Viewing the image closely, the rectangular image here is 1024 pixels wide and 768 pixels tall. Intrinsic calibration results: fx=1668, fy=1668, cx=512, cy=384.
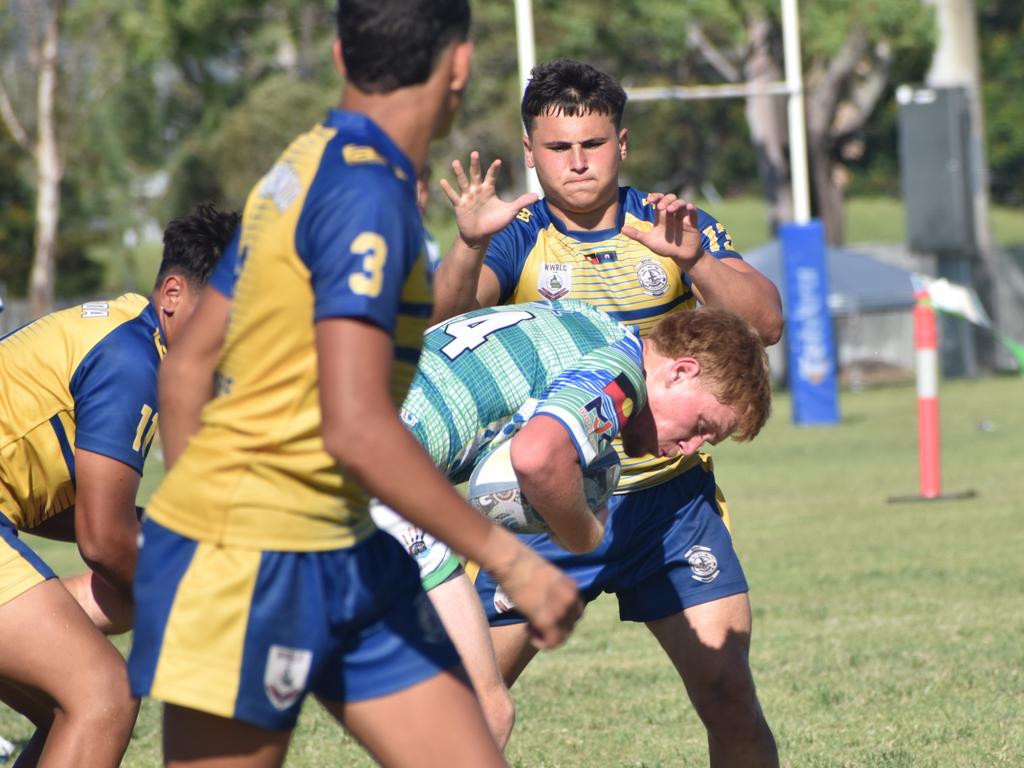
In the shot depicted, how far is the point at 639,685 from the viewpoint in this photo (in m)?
7.28

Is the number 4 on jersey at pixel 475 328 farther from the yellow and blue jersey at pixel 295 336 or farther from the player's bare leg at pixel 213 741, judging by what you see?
the player's bare leg at pixel 213 741

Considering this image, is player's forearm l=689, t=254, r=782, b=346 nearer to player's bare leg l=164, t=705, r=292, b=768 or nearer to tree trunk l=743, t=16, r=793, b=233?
player's bare leg l=164, t=705, r=292, b=768

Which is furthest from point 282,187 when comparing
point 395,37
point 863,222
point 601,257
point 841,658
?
point 863,222

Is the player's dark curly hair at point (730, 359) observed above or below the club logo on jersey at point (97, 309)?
below

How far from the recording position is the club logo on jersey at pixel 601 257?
4863 mm

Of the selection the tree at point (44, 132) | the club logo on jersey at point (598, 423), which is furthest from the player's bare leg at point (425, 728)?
Answer: the tree at point (44, 132)

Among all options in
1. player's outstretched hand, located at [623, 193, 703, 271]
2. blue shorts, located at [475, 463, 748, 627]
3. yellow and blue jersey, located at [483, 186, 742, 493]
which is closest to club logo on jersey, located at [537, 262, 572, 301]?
yellow and blue jersey, located at [483, 186, 742, 493]

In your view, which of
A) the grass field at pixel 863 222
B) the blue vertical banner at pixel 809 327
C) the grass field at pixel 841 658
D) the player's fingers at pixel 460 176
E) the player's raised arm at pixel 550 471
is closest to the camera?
the player's raised arm at pixel 550 471

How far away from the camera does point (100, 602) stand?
470cm

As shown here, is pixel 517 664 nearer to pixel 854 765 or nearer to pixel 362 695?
pixel 854 765

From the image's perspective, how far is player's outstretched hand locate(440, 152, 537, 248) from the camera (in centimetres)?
423

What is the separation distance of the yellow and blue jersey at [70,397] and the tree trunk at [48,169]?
114ft

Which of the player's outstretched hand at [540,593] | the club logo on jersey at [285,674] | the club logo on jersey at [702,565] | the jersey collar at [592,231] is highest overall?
the jersey collar at [592,231]

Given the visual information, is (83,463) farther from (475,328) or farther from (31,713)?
(31,713)
